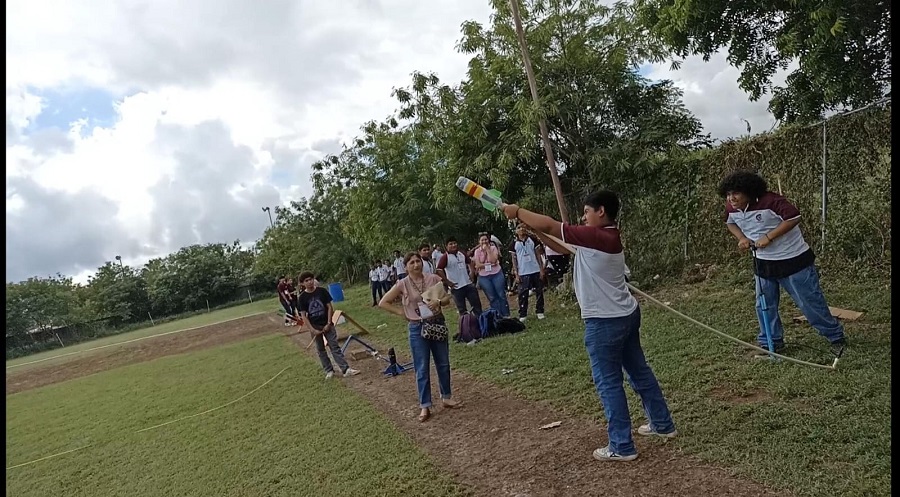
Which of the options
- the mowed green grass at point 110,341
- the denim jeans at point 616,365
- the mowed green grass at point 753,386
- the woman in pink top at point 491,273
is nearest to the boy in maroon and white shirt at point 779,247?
the mowed green grass at point 753,386

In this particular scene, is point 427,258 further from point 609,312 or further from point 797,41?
point 609,312

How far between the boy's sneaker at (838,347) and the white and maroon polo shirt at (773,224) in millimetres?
922

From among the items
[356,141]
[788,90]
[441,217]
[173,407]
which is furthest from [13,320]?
[788,90]

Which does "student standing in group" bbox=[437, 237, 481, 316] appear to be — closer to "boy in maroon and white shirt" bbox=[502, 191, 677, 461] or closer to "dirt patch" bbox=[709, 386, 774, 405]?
"dirt patch" bbox=[709, 386, 774, 405]

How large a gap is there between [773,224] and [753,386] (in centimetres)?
152

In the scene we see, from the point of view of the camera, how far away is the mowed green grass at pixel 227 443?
5.00 m

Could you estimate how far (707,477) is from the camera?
147 inches

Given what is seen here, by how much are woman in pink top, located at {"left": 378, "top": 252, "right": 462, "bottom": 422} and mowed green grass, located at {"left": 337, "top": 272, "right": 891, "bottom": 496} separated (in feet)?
2.53

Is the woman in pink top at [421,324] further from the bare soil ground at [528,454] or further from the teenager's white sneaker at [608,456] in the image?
the teenager's white sneaker at [608,456]

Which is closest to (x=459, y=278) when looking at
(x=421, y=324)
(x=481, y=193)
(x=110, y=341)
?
(x=421, y=324)

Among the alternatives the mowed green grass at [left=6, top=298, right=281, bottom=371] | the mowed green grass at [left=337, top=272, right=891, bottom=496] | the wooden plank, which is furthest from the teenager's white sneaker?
the mowed green grass at [left=6, top=298, right=281, bottom=371]

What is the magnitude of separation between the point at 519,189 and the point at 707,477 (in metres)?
10.8

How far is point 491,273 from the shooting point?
10328 millimetres

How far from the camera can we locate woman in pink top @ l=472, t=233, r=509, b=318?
33.7ft
